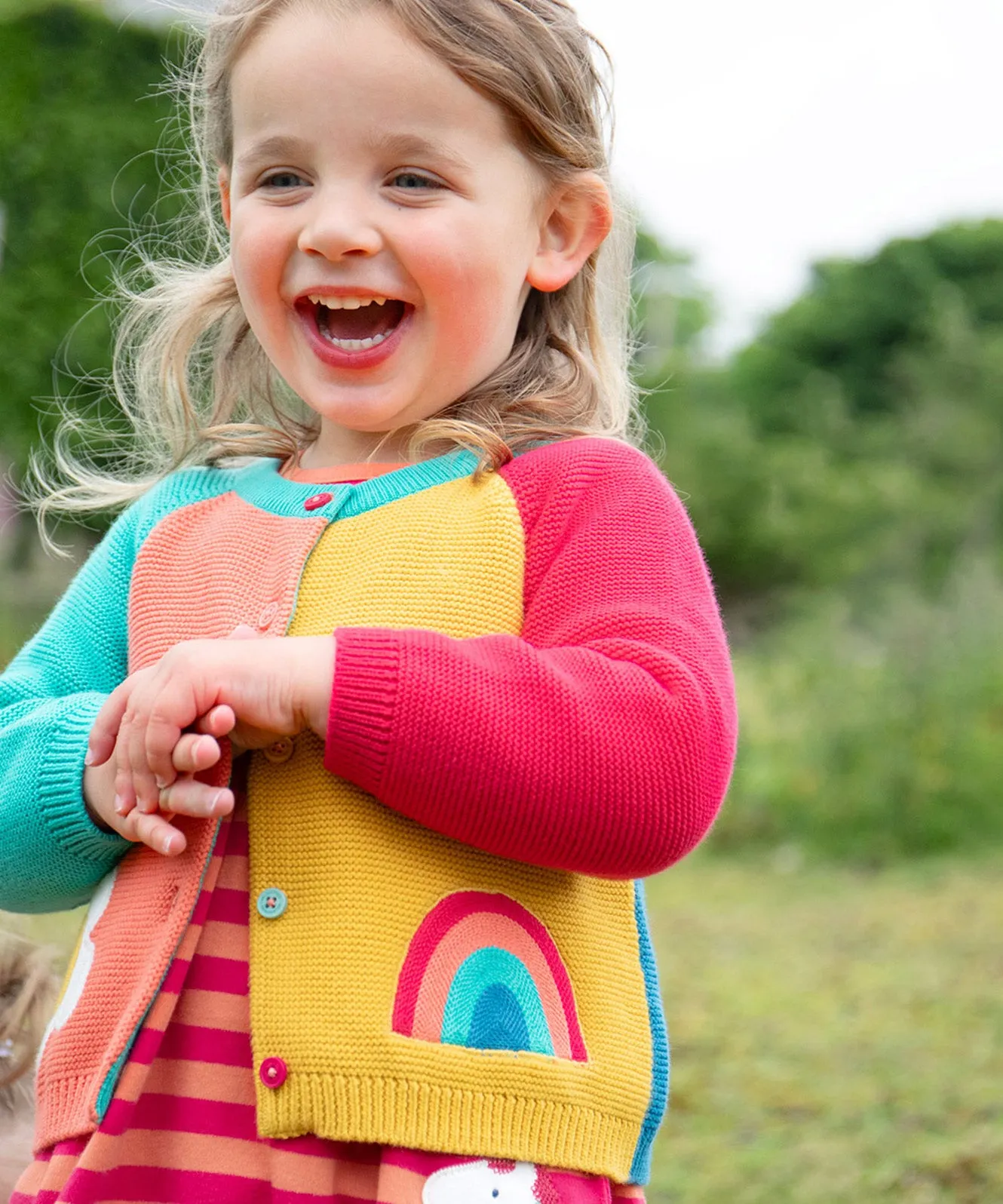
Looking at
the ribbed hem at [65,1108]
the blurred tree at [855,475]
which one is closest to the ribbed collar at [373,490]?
the ribbed hem at [65,1108]

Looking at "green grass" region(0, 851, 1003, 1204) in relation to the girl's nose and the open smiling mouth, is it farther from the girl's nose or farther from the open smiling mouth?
the girl's nose

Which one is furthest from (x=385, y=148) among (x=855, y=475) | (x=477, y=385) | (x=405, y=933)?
(x=855, y=475)

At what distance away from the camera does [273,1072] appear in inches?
57.2

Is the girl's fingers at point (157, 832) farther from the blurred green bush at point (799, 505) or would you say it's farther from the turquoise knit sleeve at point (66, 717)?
the blurred green bush at point (799, 505)

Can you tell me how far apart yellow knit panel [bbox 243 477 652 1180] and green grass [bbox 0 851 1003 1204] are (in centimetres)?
140

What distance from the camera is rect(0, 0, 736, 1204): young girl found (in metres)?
1.44

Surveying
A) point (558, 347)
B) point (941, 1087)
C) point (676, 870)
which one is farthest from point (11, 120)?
point (558, 347)

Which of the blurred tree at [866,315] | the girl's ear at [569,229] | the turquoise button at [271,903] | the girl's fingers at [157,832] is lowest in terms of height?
the turquoise button at [271,903]

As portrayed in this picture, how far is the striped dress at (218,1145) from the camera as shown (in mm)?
Result: 1448

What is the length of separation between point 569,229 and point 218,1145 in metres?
1.09

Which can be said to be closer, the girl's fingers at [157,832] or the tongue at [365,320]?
the girl's fingers at [157,832]

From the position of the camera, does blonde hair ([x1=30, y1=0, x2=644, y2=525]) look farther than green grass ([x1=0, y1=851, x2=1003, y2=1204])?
No

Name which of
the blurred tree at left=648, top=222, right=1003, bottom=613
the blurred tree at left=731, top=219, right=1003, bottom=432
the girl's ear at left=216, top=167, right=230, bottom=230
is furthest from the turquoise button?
the blurred tree at left=731, top=219, right=1003, bottom=432

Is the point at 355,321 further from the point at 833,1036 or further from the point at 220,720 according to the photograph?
the point at 833,1036
